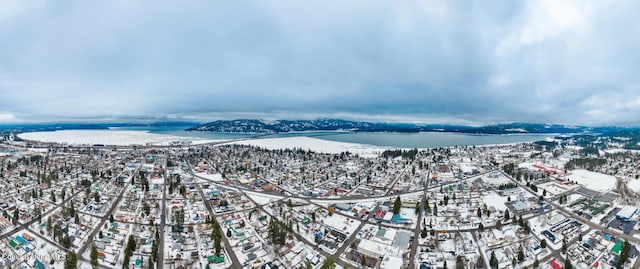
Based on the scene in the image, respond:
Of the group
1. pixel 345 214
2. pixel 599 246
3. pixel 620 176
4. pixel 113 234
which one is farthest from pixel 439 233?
pixel 620 176

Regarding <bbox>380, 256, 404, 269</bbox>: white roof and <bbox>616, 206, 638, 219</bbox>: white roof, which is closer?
<bbox>380, 256, 404, 269</bbox>: white roof

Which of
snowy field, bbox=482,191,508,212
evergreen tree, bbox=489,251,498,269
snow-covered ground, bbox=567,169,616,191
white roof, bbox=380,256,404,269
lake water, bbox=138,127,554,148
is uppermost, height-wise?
lake water, bbox=138,127,554,148

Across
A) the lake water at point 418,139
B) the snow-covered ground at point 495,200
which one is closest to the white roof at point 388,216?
the snow-covered ground at point 495,200

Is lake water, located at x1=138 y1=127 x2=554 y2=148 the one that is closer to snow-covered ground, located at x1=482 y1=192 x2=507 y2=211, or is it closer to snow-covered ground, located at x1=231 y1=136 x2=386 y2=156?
snow-covered ground, located at x1=231 y1=136 x2=386 y2=156

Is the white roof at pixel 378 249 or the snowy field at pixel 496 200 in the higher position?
the snowy field at pixel 496 200

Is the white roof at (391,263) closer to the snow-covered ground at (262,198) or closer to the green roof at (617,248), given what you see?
the green roof at (617,248)

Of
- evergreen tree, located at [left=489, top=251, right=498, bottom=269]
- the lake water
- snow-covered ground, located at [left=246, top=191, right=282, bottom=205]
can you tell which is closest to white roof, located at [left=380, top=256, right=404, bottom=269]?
evergreen tree, located at [left=489, top=251, right=498, bottom=269]

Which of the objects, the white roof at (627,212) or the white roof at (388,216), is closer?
the white roof at (388,216)

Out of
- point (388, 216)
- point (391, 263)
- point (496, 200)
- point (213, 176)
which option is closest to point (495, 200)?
point (496, 200)

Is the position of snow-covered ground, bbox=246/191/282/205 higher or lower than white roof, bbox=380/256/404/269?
higher
